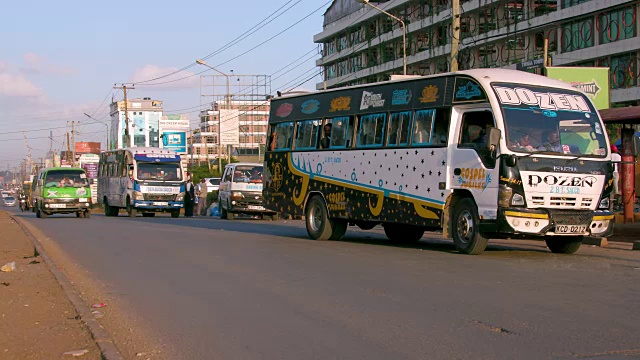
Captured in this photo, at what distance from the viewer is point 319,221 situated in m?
18.5

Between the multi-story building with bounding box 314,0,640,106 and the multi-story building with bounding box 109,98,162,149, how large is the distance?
223 ft

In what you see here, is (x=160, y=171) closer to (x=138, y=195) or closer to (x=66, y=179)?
(x=138, y=195)

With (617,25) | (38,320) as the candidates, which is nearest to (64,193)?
(38,320)

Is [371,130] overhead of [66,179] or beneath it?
overhead

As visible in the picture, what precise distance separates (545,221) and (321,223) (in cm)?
628

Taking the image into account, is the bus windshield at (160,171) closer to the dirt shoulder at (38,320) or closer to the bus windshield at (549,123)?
the dirt shoulder at (38,320)

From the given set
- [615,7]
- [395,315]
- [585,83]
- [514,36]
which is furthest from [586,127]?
[514,36]

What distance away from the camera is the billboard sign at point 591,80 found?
25784mm

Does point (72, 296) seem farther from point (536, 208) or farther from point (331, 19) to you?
point (331, 19)

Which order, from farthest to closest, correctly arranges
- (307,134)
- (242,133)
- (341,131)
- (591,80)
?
(242,133), (591,80), (307,134), (341,131)

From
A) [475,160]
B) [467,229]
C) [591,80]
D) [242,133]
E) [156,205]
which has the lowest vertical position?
[156,205]

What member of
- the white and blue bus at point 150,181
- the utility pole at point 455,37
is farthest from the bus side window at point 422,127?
the white and blue bus at point 150,181

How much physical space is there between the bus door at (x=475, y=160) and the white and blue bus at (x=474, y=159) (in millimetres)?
18

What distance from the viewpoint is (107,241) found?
Result: 1894cm
